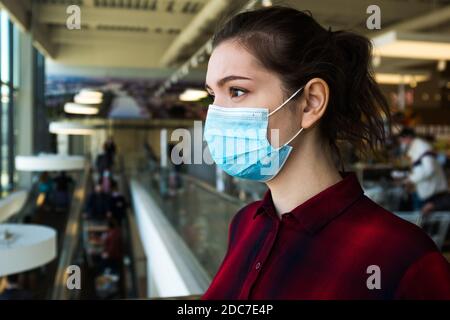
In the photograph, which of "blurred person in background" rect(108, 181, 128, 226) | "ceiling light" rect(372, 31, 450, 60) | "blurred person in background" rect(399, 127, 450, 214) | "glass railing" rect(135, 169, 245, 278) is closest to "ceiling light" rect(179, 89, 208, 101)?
"glass railing" rect(135, 169, 245, 278)

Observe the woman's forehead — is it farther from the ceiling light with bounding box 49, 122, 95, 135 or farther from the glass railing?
the ceiling light with bounding box 49, 122, 95, 135

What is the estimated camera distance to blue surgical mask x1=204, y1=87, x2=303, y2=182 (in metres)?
0.95

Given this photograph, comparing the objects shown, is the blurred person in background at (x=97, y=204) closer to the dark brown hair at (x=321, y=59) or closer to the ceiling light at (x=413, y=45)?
the ceiling light at (x=413, y=45)

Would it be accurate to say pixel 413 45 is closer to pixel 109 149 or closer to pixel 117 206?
pixel 109 149

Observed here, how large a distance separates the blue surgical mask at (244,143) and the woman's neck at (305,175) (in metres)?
0.02

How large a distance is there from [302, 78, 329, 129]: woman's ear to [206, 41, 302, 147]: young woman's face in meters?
0.01

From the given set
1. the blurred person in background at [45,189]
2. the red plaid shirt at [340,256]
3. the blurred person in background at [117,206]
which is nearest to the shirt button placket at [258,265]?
the red plaid shirt at [340,256]

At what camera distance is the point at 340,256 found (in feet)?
2.72

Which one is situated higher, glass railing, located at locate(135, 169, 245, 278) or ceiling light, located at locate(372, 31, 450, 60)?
ceiling light, located at locate(372, 31, 450, 60)

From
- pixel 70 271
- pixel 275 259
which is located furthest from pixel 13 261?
pixel 275 259

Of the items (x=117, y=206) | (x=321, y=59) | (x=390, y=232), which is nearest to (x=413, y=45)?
(x=321, y=59)

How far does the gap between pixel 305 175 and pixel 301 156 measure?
39mm
